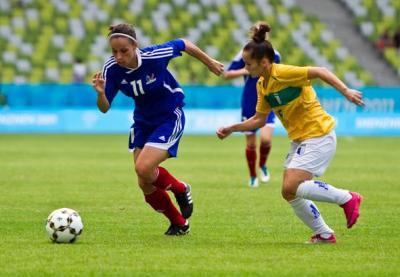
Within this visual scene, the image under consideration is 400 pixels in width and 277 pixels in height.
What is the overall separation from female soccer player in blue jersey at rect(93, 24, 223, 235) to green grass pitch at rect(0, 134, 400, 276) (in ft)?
1.71

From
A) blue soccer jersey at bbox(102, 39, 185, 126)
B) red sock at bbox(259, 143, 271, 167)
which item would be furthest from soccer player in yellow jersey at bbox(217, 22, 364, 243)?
red sock at bbox(259, 143, 271, 167)

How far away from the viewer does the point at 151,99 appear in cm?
1062

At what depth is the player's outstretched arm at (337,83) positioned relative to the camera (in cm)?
914

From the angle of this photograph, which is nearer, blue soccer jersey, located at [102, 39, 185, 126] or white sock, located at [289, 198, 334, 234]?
white sock, located at [289, 198, 334, 234]

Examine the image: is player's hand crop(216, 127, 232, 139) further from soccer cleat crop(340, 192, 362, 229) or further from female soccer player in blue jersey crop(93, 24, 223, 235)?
soccer cleat crop(340, 192, 362, 229)

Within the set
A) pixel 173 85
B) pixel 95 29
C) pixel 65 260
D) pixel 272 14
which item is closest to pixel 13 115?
pixel 95 29

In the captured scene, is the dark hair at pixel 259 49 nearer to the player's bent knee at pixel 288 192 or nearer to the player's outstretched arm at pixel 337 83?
the player's outstretched arm at pixel 337 83

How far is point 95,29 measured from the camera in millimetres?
38562

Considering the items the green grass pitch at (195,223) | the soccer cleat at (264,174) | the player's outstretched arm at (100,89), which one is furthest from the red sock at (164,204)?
the soccer cleat at (264,174)

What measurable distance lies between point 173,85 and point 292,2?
3340 centimetres

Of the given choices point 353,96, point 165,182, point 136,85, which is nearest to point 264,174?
point 165,182

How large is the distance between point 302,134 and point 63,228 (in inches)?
97.7

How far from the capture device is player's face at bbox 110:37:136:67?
1012 cm

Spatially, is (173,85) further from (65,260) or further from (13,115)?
(13,115)
